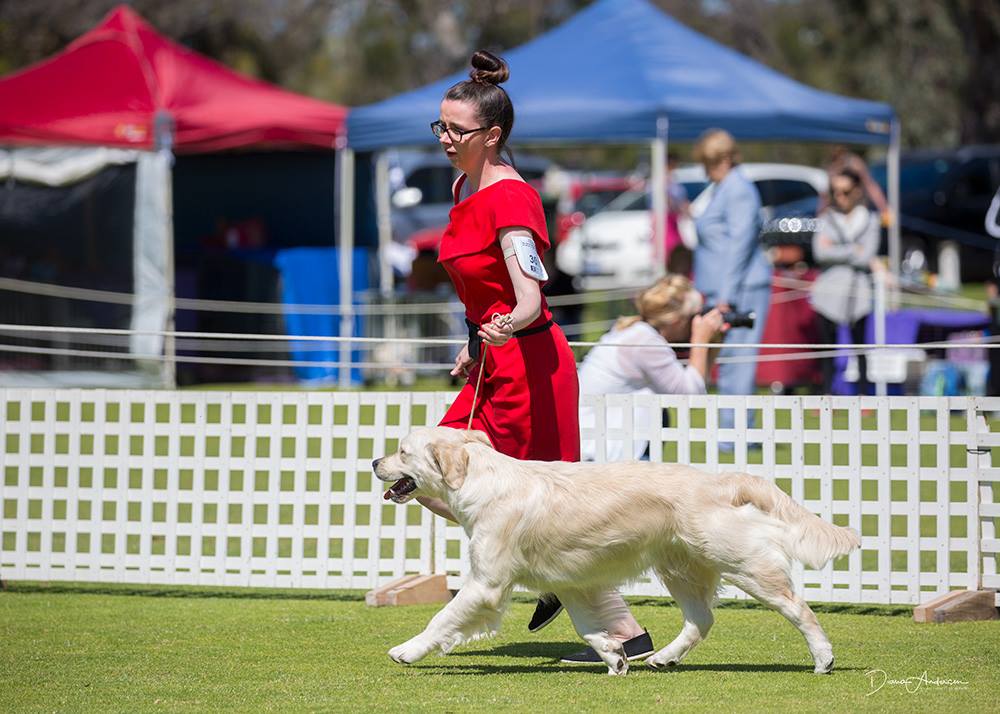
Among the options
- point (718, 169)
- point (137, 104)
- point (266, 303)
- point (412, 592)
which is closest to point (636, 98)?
point (718, 169)

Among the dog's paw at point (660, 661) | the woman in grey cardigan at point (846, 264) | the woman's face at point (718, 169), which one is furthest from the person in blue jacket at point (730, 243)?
the dog's paw at point (660, 661)

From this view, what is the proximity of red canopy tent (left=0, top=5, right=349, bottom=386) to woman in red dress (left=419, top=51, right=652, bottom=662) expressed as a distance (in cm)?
929

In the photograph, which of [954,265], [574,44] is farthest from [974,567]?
[954,265]

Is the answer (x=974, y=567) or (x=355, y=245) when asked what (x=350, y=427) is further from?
(x=355, y=245)

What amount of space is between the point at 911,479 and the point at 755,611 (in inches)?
33.8

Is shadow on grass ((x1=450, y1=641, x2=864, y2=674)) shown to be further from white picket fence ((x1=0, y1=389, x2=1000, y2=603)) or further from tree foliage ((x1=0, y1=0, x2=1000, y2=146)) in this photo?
tree foliage ((x1=0, y1=0, x2=1000, y2=146))

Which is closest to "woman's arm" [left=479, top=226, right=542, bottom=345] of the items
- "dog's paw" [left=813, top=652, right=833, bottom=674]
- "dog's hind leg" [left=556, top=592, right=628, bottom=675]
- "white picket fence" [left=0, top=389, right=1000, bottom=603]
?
"dog's hind leg" [left=556, top=592, right=628, bottom=675]

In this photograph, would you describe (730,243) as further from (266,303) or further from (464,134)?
(266,303)

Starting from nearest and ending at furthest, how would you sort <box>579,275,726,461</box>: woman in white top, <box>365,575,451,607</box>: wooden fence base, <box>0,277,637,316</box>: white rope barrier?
<box>365,575,451,607</box>: wooden fence base < <box>579,275,726,461</box>: woman in white top < <box>0,277,637,316</box>: white rope barrier

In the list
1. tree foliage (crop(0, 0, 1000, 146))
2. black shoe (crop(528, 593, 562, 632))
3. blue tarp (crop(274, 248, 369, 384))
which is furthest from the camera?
tree foliage (crop(0, 0, 1000, 146))

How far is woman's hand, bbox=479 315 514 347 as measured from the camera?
4641 millimetres

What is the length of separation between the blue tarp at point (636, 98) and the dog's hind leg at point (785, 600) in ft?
28.1

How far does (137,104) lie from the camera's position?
14.0 metres

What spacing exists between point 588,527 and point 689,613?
536 mm
